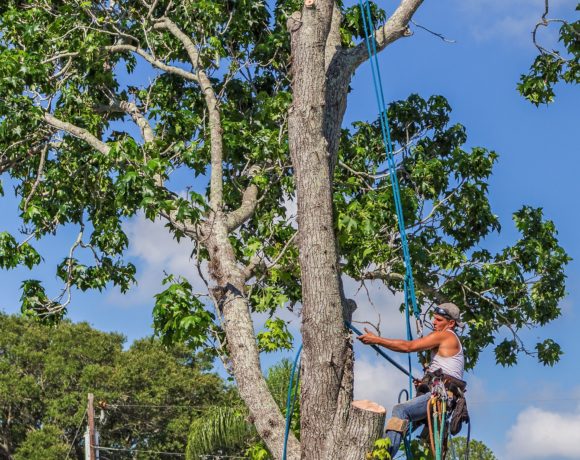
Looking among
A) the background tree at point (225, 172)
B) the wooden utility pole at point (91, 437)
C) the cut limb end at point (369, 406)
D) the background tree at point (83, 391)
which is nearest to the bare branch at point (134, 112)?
the background tree at point (225, 172)

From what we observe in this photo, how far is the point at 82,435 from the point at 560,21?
84.5 feet

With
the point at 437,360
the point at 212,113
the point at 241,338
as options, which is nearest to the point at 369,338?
the point at 437,360

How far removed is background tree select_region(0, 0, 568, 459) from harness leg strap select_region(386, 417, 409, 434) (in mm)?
2219

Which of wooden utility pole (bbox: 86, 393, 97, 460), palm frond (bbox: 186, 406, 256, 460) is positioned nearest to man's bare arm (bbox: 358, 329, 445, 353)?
palm frond (bbox: 186, 406, 256, 460)

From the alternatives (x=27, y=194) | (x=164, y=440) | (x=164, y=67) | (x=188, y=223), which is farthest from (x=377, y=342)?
(x=164, y=440)

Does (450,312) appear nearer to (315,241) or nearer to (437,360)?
(437,360)

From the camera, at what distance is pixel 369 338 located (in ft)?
25.0

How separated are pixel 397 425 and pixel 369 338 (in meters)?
0.69

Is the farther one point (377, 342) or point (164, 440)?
point (164, 440)

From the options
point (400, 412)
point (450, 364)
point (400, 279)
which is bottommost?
point (400, 412)

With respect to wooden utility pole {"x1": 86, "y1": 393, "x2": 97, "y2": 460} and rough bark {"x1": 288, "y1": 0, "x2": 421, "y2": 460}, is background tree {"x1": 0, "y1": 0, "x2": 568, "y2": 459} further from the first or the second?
wooden utility pole {"x1": 86, "y1": 393, "x2": 97, "y2": 460}

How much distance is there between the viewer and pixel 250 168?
12.9m

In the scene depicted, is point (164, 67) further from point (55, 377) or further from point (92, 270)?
point (55, 377)

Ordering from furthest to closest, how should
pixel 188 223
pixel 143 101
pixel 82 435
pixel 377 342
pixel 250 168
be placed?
pixel 82 435 < pixel 143 101 < pixel 250 168 < pixel 188 223 < pixel 377 342
